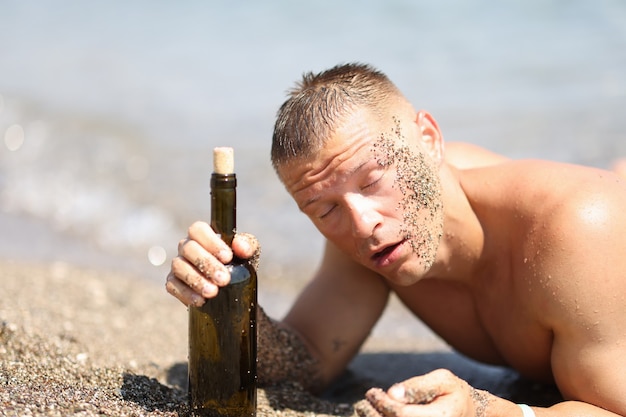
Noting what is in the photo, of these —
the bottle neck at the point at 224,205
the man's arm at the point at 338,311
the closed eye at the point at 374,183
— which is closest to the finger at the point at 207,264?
the bottle neck at the point at 224,205

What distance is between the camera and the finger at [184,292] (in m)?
2.74

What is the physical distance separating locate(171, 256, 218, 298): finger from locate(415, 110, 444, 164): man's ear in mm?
1565

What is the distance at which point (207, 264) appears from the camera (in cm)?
270

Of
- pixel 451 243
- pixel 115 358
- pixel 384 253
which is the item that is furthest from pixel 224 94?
pixel 384 253

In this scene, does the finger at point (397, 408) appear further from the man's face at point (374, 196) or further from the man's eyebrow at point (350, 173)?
the man's eyebrow at point (350, 173)

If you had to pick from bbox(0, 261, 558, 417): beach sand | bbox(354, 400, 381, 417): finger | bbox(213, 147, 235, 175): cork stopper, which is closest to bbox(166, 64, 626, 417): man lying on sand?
bbox(354, 400, 381, 417): finger

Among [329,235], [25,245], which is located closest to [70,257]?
[25,245]

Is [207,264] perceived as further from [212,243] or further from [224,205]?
[224,205]

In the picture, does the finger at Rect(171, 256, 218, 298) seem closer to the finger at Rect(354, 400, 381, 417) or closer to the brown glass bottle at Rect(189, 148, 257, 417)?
the brown glass bottle at Rect(189, 148, 257, 417)

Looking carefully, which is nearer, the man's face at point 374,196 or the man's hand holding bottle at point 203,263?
the man's hand holding bottle at point 203,263

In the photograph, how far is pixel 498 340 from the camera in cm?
410

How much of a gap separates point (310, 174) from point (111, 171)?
6.98 metres

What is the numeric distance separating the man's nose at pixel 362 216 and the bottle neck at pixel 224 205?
0.68 metres

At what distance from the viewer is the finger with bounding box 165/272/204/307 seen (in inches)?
108
